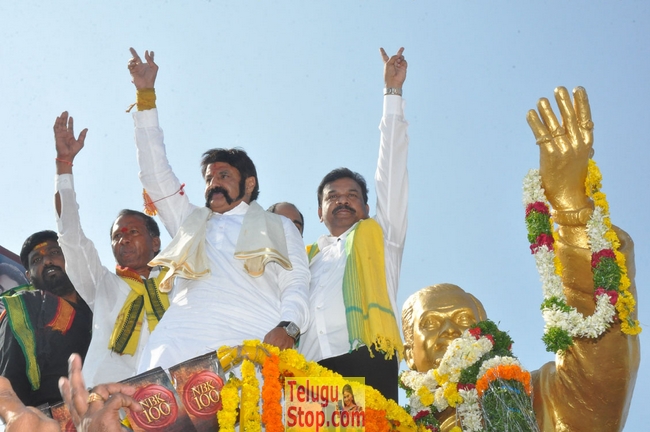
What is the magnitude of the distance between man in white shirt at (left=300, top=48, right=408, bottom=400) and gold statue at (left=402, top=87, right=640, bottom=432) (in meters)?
1.29

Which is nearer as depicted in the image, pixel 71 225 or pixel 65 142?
pixel 71 225

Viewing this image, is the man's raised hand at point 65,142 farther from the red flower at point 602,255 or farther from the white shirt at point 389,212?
the red flower at point 602,255

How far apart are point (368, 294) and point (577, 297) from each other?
73.0 inches

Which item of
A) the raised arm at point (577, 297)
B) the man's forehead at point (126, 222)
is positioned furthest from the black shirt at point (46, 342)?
the raised arm at point (577, 297)

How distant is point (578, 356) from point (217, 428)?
2.94m

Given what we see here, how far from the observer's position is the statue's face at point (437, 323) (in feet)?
24.1

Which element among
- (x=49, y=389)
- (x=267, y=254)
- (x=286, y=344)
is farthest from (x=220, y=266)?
(x=49, y=389)

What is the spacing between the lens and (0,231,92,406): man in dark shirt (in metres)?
6.14

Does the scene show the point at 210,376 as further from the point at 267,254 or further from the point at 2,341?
the point at 2,341

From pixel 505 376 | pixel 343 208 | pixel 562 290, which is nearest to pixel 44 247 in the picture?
pixel 343 208

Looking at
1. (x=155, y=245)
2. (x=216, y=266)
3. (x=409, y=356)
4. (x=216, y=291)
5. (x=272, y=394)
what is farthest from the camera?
(x=409, y=356)

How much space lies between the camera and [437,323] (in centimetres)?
748

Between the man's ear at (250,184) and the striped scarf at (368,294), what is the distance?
2.30 ft

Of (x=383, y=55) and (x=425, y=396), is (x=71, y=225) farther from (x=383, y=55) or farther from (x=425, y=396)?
(x=425, y=396)
